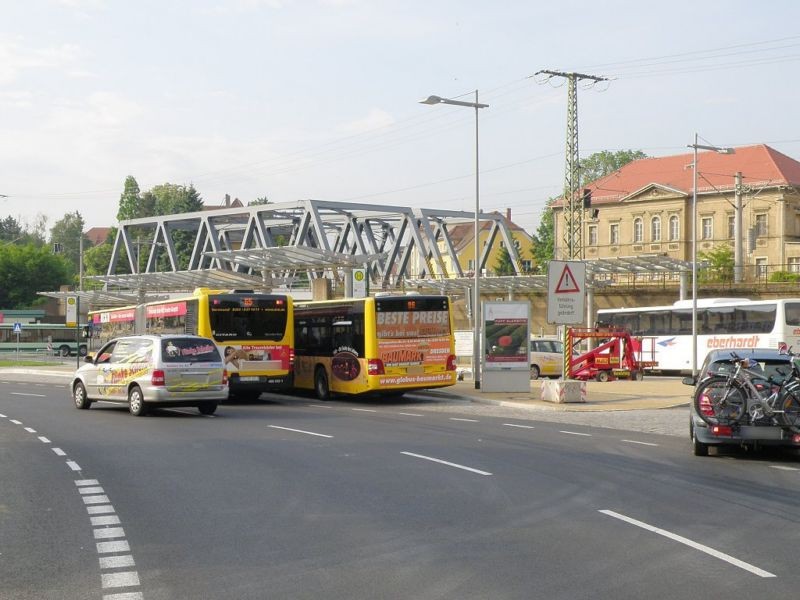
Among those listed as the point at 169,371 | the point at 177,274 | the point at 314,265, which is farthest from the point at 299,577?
the point at 177,274

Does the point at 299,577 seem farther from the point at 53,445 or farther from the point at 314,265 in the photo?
the point at 314,265

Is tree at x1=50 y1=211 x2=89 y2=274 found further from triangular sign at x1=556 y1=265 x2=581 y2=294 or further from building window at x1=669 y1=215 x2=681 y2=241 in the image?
triangular sign at x1=556 y1=265 x2=581 y2=294

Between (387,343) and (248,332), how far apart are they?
395 cm

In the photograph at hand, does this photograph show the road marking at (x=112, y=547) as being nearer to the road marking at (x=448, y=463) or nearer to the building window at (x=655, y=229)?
the road marking at (x=448, y=463)

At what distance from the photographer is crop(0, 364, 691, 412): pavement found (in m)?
27.1

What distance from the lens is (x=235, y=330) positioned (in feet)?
96.6

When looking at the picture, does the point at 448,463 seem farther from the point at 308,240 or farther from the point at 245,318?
the point at 308,240

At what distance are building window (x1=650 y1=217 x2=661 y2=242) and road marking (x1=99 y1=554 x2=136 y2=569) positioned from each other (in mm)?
86245

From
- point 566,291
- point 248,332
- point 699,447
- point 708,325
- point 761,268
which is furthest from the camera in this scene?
point 761,268

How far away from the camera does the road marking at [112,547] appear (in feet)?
27.4

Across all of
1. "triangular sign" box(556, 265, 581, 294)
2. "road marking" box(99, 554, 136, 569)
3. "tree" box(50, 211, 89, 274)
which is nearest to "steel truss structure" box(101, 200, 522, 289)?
"triangular sign" box(556, 265, 581, 294)

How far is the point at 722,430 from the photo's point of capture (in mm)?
15008

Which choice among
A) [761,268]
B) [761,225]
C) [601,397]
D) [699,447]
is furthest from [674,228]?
[699,447]

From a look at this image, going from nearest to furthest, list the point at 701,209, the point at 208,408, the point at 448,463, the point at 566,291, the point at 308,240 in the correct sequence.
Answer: the point at 448,463 → the point at 208,408 → the point at 566,291 → the point at 308,240 → the point at 701,209
